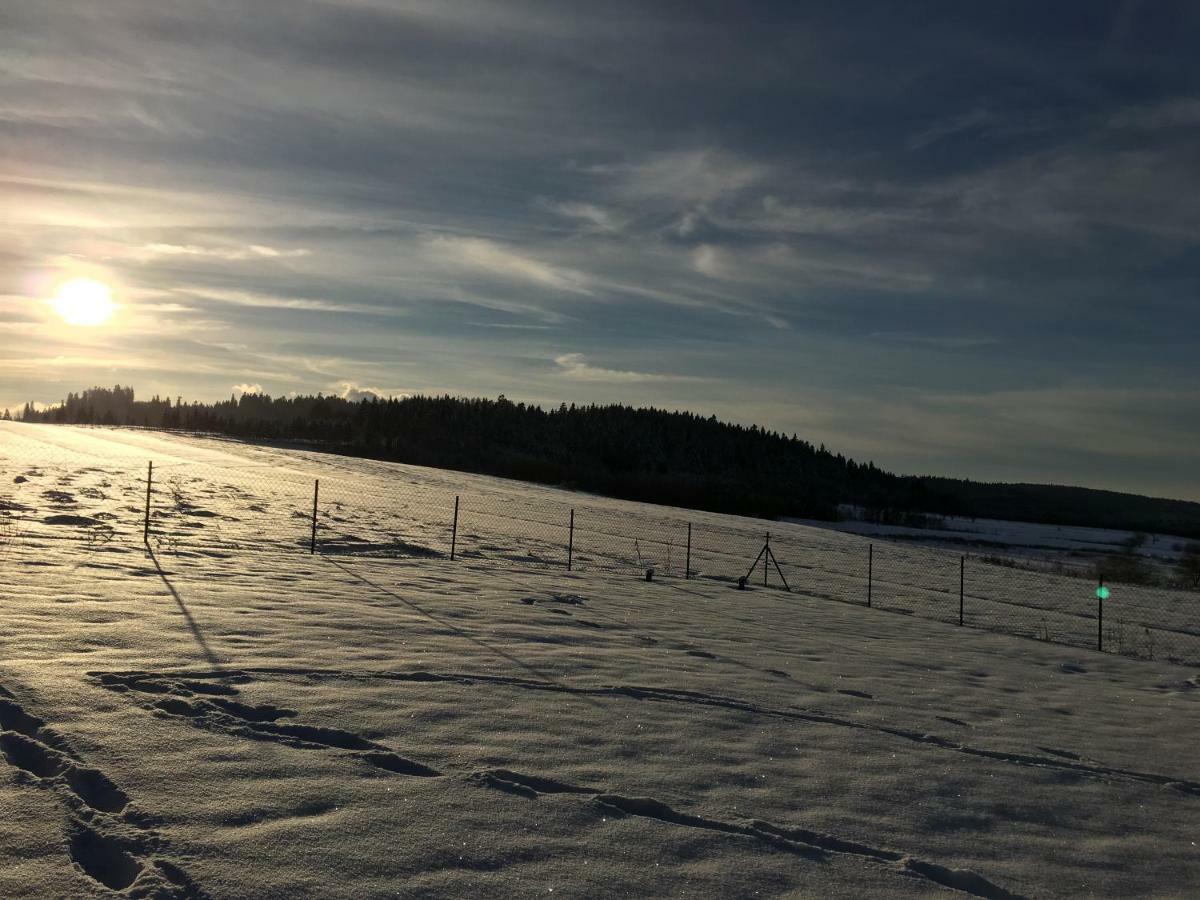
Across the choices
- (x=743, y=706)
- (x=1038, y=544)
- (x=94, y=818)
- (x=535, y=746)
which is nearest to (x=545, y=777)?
(x=535, y=746)

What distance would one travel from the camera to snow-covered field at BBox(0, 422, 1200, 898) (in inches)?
196

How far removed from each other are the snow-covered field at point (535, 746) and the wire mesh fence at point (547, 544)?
2.67 m

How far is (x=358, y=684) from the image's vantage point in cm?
829

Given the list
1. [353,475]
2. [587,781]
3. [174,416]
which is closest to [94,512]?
[587,781]

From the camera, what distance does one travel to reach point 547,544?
26.6m

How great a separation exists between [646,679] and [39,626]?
6778 millimetres

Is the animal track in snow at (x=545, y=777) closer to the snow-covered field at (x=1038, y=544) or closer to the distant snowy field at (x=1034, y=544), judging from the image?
the snow-covered field at (x=1038, y=544)

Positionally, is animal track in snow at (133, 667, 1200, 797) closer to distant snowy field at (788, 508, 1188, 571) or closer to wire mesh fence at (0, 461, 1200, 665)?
wire mesh fence at (0, 461, 1200, 665)

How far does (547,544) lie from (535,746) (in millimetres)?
19703

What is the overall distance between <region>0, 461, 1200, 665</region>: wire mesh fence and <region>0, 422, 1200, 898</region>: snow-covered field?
2666 millimetres

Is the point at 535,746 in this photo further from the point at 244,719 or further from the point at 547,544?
the point at 547,544

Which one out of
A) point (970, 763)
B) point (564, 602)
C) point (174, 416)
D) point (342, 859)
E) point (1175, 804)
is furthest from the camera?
point (174, 416)

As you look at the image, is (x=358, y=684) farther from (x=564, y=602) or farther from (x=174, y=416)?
(x=174, y=416)

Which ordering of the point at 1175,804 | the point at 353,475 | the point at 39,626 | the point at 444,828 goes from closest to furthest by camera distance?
the point at 444,828, the point at 1175,804, the point at 39,626, the point at 353,475
